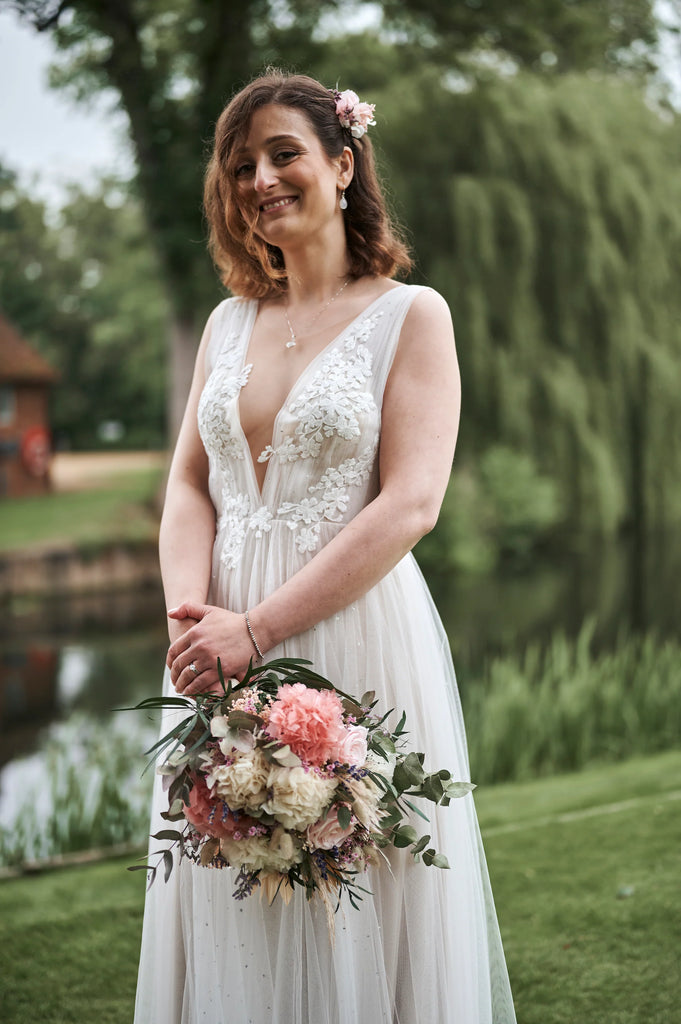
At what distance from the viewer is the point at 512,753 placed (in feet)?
17.6

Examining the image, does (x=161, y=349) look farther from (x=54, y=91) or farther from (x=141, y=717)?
(x=141, y=717)

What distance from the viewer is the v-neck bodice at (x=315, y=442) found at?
1.88 metres

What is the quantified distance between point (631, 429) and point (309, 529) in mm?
11482

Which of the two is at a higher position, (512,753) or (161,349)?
(161,349)

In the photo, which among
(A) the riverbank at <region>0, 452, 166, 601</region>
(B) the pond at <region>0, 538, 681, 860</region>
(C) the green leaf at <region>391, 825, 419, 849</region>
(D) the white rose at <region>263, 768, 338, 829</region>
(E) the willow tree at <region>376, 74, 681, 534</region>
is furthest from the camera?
(A) the riverbank at <region>0, 452, 166, 601</region>

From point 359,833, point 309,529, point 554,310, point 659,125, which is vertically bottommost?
point 359,833

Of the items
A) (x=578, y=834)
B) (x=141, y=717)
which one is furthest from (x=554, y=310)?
(x=578, y=834)

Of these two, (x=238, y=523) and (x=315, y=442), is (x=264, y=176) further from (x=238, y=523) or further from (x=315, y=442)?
(x=238, y=523)

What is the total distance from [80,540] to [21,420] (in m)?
6.27

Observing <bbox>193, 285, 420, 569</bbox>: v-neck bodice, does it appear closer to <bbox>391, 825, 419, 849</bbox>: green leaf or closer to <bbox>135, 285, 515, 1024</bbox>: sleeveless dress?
<bbox>135, 285, 515, 1024</bbox>: sleeveless dress

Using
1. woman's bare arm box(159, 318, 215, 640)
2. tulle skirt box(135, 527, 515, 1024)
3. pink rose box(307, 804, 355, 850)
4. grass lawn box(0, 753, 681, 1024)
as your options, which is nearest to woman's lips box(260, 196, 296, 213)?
woman's bare arm box(159, 318, 215, 640)

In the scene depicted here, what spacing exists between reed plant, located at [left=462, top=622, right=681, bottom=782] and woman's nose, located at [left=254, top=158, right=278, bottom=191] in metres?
3.94

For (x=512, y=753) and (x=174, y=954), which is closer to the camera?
(x=174, y=954)

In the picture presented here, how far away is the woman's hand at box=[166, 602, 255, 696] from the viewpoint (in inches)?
69.1
